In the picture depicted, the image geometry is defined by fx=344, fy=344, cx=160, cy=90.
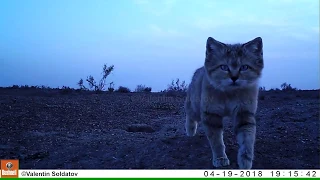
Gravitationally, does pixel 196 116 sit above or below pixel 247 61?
below

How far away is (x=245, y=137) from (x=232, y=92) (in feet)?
1.66

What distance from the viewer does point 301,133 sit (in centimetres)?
544

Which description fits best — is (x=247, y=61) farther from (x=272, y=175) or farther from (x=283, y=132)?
(x=283, y=132)

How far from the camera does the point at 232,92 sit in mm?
3799

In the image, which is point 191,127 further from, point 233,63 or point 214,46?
point 233,63

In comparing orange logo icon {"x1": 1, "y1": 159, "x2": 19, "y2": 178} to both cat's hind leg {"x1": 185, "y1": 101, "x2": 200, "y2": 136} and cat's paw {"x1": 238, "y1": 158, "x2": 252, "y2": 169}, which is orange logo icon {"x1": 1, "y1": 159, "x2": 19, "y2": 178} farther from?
cat's hind leg {"x1": 185, "y1": 101, "x2": 200, "y2": 136}

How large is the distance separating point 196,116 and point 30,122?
13.3 feet

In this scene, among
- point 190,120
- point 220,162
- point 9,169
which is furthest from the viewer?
point 190,120

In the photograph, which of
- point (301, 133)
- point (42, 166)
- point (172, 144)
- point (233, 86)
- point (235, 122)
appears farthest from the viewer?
point (301, 133)

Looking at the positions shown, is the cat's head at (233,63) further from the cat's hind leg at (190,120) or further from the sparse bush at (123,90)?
the sparse bush at (123,90)

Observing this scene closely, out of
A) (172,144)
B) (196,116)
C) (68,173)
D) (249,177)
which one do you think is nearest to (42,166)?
(68,173)

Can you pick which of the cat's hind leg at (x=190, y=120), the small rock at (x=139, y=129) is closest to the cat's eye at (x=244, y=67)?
the cat's hind leg at (x=190, y=120)

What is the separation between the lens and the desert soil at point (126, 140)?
4086 millimetres

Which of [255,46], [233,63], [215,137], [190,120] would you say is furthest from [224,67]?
[190,120]
